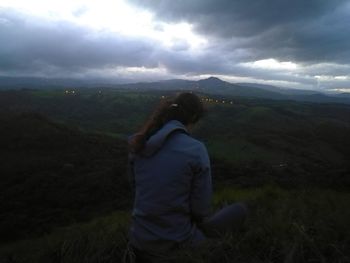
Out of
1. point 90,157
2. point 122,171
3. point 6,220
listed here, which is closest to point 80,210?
point 6,220

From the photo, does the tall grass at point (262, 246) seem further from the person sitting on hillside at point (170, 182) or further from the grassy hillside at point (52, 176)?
the grassy hillside at point (52, 176)

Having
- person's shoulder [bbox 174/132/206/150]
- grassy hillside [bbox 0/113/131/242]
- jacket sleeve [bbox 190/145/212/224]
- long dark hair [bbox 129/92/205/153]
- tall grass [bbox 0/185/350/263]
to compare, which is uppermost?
long dark hair [bbox 129/92/205/153]

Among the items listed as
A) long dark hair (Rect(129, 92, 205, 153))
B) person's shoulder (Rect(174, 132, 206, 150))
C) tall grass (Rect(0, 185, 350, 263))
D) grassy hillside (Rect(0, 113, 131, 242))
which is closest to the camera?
tall grass (Rect(0, 185, 350, 263))

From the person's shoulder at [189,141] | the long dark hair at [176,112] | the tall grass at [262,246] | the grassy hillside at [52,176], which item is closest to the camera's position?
the tall grass at [262,246]

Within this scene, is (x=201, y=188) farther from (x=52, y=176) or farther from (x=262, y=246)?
(x=52, y=176)

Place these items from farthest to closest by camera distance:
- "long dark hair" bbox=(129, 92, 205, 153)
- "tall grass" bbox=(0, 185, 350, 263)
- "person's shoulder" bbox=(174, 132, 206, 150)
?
"long dark hair" bbox=(129, 92, 205, 153)
"person's shoulder" bbox=(174, 132, 206, 150)
"tall grass" bbox=(0, 185, 350, 263)

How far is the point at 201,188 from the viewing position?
278 cm

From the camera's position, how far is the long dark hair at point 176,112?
2.95 meters

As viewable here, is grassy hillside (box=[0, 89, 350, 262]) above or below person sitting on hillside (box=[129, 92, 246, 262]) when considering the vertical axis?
below

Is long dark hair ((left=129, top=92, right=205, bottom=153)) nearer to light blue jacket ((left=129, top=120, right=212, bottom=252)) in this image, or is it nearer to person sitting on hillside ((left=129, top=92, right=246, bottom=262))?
person sitting on hillside ((left=129, top=92, right=246, bottom=262))

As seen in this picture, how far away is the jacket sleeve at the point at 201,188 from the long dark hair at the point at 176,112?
1.23ft

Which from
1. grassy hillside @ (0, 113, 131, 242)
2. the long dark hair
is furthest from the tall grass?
grassy hillside @ (0, 113, 131, 242)

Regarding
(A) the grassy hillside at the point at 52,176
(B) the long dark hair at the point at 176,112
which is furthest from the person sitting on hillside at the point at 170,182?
(A) the grassy hillside at the point at 52,176

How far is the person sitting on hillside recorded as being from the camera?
8.87 feet
